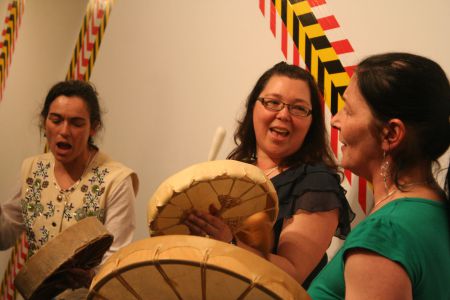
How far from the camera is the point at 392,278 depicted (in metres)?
0.76

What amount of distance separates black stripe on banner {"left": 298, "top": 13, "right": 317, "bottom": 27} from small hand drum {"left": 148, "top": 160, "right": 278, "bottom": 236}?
37.7 inches

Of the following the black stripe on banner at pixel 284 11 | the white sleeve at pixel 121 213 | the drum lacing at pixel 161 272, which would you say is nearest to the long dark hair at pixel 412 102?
the drum lacing at pixel 161 272

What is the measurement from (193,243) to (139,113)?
1.99 metres

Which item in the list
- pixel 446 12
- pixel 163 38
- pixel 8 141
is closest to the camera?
pixel 446 12

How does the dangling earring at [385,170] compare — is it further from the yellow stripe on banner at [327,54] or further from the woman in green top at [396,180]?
the yellow stripe on banner at [327,54]

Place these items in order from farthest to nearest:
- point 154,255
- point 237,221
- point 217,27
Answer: point 217,27 → point 237,221 → point 154,255

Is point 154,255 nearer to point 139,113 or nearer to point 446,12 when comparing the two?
point 446,12

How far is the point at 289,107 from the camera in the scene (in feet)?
5.00

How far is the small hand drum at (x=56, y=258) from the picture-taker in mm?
Result: 1333

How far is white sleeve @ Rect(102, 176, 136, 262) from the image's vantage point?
191 cm

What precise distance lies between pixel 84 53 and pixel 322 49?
188cm

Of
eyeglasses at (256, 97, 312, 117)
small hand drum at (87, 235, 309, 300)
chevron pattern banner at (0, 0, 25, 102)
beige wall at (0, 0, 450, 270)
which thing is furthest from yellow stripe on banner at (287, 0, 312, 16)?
chevron pattern banner at (0, 0, 25, 102)

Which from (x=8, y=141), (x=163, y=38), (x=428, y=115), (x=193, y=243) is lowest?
(x=8, y=141)

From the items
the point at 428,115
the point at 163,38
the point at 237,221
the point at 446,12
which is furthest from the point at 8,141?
the point at 428,115
